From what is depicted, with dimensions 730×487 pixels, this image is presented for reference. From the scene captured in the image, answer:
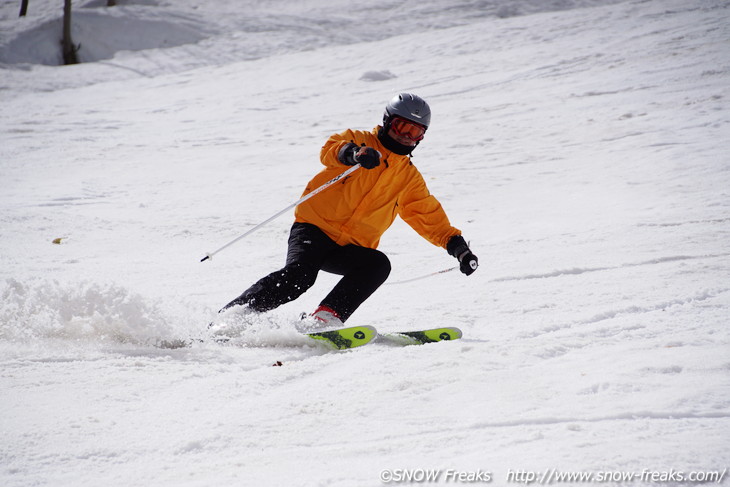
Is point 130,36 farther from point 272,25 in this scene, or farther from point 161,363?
point 161,363

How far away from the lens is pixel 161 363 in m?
2.85

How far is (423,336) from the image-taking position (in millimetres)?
3508

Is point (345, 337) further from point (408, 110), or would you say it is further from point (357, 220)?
point (408, 110)

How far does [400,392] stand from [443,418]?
0.28 m

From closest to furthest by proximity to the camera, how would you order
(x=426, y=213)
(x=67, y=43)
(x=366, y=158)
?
(x=366, y=158) → (x=426, y=213) → (x=67, y=43)

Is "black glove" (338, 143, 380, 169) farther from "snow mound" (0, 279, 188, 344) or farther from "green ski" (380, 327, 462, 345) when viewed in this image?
"snow mound" (0, 279, 188, 344)

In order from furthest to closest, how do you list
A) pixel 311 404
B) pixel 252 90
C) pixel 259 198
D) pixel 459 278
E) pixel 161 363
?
pixel 252 90 < pixel 259 198 < pixel 459 278 < pixel 161 363 < pixel 311 404

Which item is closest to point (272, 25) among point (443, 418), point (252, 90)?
point (252, 90)

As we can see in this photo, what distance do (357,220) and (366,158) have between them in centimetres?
45

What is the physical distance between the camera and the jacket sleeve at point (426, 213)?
13.9 feet

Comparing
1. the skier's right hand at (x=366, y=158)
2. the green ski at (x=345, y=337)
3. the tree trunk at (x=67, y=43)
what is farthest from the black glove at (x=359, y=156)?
the tree trunk at (x=67, y=43)

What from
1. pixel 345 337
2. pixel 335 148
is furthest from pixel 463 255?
pixel 345 337

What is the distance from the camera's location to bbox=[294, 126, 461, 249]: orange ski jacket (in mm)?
3926

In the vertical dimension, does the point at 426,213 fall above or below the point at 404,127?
below
